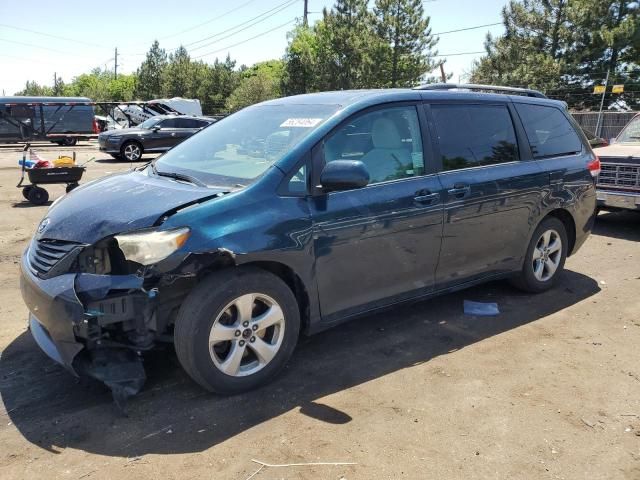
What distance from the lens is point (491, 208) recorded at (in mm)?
4586

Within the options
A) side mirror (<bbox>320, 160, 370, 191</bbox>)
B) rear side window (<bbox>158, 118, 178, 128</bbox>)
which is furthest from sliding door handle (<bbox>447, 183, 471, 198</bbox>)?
rear side window (<bbox>158, 118, 178, 128</bbox>)

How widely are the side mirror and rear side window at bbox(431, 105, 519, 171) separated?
1.05 m

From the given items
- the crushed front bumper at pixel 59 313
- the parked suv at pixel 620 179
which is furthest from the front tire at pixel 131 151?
the crushed front bumper at pixel 59 313

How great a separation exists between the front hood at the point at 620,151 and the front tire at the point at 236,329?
21.3ft

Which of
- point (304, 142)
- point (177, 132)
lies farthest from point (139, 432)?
point (177, 132)

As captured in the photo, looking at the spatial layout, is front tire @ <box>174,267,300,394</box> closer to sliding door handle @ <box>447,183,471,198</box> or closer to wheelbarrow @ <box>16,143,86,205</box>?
sliding door handle @ <box>447,183,471,198</box>

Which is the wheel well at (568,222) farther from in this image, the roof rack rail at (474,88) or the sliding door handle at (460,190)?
the sliding door handle at (460,190)

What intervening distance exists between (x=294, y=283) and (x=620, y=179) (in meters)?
6.35

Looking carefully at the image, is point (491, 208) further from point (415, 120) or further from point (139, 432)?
point (139, 432)

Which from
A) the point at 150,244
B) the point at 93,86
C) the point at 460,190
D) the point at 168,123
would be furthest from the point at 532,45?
the point at 93,86

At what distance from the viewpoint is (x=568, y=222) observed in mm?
5484

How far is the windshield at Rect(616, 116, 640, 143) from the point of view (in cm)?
883

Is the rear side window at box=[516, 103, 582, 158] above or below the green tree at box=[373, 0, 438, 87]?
below

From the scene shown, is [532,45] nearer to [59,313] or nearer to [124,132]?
[124,132]
